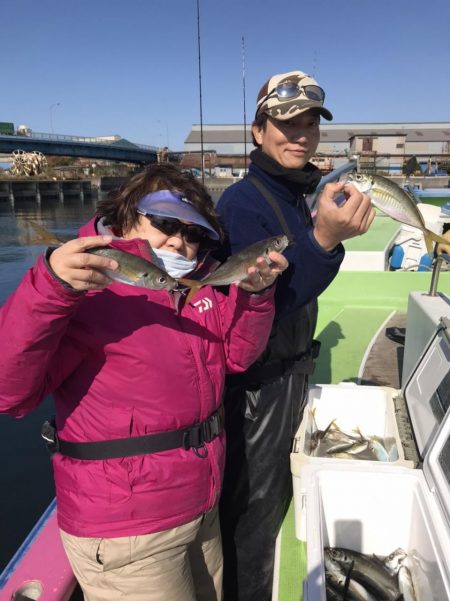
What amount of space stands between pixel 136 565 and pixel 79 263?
52.4 inches

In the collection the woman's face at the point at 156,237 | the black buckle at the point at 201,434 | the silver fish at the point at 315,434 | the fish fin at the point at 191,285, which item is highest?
the woman's face at the point at 156,237

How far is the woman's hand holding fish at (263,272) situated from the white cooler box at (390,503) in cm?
114

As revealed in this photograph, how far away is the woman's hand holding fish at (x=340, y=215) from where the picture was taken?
6.40ft

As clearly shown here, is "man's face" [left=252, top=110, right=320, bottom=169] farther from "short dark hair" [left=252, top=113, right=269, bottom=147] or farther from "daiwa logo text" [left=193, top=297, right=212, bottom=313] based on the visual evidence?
"daiwa logo text" [left=193, top=297, right=212, bottom=313]

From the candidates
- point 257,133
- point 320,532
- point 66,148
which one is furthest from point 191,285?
point 66,148

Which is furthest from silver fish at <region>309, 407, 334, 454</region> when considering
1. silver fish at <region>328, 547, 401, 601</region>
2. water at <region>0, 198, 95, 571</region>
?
water at <region>0, 198, 95, 571</region>

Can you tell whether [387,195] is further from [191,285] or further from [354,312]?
[354,312]

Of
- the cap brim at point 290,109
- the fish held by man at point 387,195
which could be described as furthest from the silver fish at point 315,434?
the cap brim at point 290,109

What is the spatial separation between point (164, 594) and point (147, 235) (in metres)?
1.57

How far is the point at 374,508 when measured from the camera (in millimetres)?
2439

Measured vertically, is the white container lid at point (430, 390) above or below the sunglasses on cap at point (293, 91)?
below

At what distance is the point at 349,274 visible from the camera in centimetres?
784

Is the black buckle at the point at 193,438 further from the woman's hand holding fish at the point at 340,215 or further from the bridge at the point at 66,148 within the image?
the bridge at the point at 66,148

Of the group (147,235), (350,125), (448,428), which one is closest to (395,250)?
(448,428)
